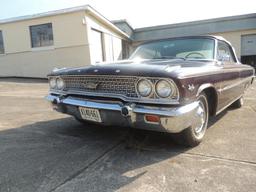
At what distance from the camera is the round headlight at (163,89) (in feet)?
8.29

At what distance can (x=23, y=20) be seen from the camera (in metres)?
13.9

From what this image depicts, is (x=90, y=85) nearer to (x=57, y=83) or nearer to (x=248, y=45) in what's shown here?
(x=57, y=83)

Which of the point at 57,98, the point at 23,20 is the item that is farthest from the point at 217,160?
the point at 23,20

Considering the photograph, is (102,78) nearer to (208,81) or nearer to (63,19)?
(208,81)

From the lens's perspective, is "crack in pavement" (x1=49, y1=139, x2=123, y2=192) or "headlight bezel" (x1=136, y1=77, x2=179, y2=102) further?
"headlight bezel" (x1=136, y1=77, x2=179, y2=102)

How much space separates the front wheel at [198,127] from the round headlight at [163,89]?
21.0 inches

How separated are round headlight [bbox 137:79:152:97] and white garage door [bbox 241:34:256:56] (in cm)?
1899

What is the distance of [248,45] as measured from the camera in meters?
19.0

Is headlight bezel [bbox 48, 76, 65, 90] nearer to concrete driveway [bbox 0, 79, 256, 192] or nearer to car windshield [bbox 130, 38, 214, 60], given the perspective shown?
concrete driveway [bbox 0, 79, 256, 192]

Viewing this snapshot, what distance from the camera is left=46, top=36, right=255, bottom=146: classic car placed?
253cm

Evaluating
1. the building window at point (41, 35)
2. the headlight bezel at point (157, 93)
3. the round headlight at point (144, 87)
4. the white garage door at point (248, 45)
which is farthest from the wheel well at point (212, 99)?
the white garage door at point (248, 45)

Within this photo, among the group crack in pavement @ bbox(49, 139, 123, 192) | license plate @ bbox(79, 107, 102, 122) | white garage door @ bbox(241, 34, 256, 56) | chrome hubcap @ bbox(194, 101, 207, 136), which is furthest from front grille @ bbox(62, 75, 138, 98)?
white garage door @ bbox(241, 34, 256, 56)

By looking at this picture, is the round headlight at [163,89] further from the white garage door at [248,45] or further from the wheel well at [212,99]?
the white garage door at [248,45]

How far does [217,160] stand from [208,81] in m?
1.00
